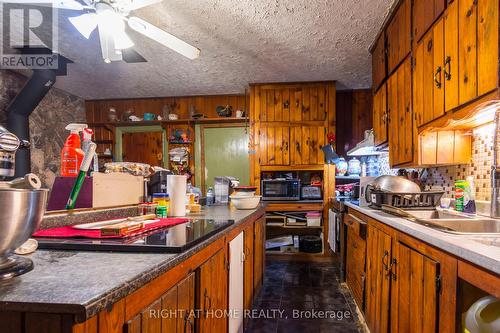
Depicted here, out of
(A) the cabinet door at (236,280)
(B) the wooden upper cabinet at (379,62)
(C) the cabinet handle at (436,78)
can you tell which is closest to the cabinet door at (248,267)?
(A) the cabinet door at (236,280)

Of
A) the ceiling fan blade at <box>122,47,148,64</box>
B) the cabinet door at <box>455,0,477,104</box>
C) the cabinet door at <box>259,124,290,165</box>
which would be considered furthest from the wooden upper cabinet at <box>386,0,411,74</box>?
the ceiling fan blade at <box>122,47,148,64</box>

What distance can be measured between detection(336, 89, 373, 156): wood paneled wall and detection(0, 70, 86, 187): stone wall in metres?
4.24

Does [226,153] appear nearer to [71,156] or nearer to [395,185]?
[395,185]

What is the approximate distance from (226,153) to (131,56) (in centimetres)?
213

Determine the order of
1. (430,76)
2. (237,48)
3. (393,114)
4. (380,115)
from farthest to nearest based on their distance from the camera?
(237,48) → (380,115) → (393,114) → (430,76)

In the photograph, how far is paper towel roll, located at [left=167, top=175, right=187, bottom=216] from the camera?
1.63m

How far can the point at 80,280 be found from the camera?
57 centimetres

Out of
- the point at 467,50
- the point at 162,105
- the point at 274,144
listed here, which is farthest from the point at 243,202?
the point at 162,105

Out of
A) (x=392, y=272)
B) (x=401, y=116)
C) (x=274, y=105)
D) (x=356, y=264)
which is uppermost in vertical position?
(x=274, y=105)

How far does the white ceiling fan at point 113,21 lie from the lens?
1.74 metres

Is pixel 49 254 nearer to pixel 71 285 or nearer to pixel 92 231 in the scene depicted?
pixel 92 231

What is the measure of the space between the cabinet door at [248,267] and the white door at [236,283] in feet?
0.42

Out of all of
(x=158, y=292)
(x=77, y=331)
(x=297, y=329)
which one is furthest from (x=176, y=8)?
(x=297, y=329)

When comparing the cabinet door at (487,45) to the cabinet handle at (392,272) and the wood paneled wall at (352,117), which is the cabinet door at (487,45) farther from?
the wood paneled wall at (352,117)
